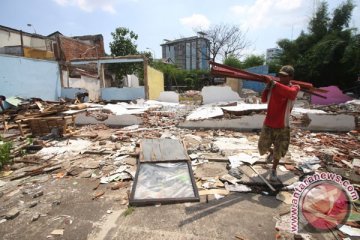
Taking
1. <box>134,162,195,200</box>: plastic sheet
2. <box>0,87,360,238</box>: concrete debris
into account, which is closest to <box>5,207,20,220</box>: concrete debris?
<box>0,87,360,238</box>: concrete debris

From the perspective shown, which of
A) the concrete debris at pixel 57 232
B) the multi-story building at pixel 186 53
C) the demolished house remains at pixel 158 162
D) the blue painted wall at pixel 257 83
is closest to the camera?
the concrete debris at pixel 57 232

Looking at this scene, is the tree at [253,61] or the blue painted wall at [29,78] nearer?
the blue painted wall at [29,78]

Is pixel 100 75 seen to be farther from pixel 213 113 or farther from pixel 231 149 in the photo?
pixel 231 149

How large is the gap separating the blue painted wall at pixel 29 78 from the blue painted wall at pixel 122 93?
9.54ft

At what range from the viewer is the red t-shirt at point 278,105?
3.37 m

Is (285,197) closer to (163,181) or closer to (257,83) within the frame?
(163,181)

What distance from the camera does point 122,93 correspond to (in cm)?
1516

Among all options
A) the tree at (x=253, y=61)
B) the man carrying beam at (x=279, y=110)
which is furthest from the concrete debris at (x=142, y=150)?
the tree at (x=253, y=61)

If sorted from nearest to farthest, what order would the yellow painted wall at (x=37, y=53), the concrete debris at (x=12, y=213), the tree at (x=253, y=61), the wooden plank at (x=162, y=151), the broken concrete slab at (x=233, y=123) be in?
the concrete debris at (x=12, y=213), the wooden plank at (x=162, y=151), the broken concrete slab at (x=233, y=123), the yellow painted wall at (x=37, y=53), the tree at (x=253, y=61)

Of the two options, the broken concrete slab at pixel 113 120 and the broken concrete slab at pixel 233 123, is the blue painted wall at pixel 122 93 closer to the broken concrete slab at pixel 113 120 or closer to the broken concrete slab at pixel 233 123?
the broken concrete slab at pixel 113 120

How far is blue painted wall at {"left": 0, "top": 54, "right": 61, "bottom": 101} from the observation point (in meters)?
10.9

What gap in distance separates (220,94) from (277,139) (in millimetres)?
9681

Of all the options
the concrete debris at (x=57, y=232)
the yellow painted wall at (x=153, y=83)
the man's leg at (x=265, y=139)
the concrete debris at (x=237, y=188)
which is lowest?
the concrete debris at (x=57, y=232)

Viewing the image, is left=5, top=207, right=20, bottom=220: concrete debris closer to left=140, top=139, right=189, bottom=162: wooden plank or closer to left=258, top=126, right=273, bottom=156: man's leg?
left=140, top=139, right=189, bottom=162: wooden plank
